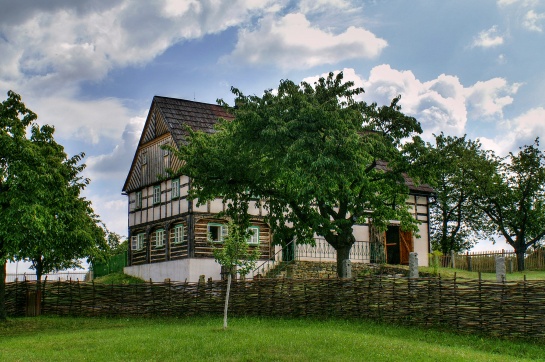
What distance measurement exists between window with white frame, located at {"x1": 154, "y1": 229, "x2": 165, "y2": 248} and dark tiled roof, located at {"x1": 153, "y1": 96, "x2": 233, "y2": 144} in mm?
5465

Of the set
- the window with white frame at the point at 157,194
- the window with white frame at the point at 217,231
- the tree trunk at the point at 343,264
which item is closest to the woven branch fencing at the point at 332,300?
the tree trunk at the point at 343,264

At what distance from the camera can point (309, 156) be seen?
78.2 feet

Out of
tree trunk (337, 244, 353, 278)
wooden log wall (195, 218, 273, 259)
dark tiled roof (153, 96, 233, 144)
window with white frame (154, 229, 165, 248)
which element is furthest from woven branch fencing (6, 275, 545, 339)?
dark tiled roof (153, 96, 233, 144)

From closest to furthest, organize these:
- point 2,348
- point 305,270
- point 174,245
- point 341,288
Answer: point 2,348, point 341,288, point 305,270, point 174,245

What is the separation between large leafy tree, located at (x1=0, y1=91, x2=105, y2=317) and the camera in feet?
79.5

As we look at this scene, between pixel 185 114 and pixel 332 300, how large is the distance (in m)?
17.7

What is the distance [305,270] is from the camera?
107 feet

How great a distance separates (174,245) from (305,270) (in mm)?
7881

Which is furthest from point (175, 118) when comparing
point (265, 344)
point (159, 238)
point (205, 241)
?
point (265, 344)

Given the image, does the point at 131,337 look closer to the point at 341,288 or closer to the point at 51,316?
the point at 341,288

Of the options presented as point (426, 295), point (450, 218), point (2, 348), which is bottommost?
point (2, 348)

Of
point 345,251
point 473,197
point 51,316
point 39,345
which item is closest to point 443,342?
point 345,251

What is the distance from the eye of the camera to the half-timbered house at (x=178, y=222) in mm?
35625

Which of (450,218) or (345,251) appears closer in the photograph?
(345,251)
